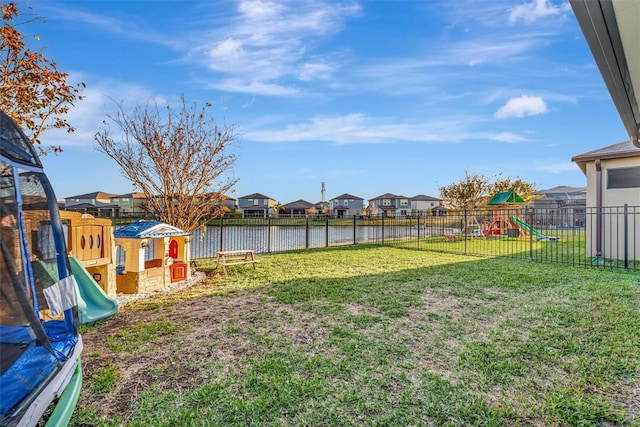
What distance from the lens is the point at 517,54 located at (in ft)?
24.0

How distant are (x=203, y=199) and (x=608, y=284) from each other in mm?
8269

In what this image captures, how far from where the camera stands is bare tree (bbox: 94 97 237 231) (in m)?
6.96

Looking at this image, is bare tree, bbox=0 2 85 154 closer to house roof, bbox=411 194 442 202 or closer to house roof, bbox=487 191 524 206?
house roof, bbox=487 191 524 206

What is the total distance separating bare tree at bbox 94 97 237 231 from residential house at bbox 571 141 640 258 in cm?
967

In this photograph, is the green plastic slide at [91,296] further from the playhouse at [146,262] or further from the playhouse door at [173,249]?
the playhouse door at [173,249]

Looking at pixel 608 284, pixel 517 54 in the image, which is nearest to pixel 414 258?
pixel 608 284

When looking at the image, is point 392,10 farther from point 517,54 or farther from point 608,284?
point 608,284

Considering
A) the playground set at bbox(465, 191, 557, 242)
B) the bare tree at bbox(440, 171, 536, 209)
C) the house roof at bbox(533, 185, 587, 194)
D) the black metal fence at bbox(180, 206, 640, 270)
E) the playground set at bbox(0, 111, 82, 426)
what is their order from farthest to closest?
1. the house roof at bbox(533, 185, 587, 194)
2. the bare tree at bbox(440, 171, 536, 209)
3. the playground set at bbox(465, 191, 557, 242)
4. the black metal fence at bbox(180, 206, 640, 270)
5. the playground set at bbox(0, 111, 82, 426)

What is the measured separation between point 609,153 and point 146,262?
37.6 feet

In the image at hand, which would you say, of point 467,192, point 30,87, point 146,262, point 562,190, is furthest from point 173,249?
point 562,190

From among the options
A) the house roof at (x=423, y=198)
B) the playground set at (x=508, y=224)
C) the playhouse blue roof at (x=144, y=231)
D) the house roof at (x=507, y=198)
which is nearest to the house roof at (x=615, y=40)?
the playhouse blue roof at (x=144, y=231)

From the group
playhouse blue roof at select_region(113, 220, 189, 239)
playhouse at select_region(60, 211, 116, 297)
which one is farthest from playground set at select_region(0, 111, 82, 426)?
playhouse blue roof at select_region(113, 220, 189, 239)

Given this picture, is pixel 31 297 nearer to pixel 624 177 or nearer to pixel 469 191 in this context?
pixel 624 177

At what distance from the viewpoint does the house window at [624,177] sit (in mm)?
8352
